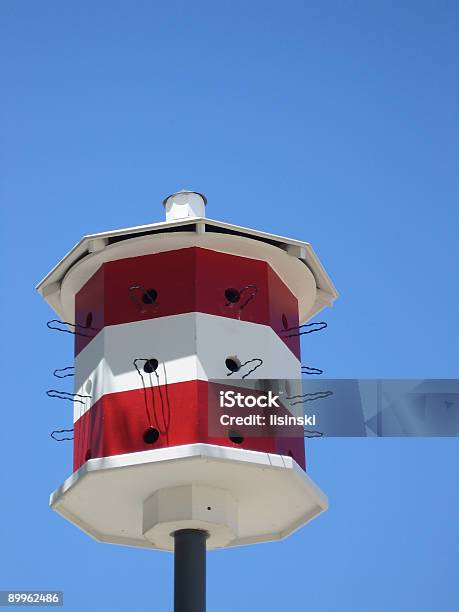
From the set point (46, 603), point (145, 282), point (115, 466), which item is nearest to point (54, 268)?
point (145, 282)

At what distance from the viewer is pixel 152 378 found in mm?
20750

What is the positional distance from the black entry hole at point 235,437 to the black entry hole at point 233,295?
162 cm

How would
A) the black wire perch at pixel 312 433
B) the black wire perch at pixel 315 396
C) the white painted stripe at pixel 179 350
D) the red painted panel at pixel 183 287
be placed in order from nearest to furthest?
the white painted stripe at pixel 179 350, the red painted panel at pixel 183 287, the black wire perch at pixel 312 433, the black wire perch at pixel 315 396

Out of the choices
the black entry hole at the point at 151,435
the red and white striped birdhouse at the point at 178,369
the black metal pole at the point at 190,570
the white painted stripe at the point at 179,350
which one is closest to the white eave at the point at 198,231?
the red and white striped birdhouse at the point at 178,369

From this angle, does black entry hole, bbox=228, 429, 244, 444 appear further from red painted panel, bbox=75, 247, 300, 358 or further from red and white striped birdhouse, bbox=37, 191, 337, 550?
red painted panel, bbox=75, 247, 300, 358

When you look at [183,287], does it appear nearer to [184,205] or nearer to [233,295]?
[233,295]

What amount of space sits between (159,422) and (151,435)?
175 mm

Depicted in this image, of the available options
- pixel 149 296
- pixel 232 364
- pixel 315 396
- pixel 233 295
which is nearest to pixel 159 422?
pixel 232 364

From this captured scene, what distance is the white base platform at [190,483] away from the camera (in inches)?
800

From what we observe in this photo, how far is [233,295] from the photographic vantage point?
21297 mm

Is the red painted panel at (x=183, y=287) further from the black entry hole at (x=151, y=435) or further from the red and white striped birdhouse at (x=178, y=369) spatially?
the black entry hole at (x=151, y=435)

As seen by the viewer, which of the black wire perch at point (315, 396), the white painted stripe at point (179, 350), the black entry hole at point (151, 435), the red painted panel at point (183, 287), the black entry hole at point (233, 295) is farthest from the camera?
the black wire perch at point (315, 396)

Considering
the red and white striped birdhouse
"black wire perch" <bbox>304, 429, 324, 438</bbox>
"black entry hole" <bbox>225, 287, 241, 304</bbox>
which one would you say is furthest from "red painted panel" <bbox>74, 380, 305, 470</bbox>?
"black entry hole" <bbox>225, 287, 241, 304</bbox>

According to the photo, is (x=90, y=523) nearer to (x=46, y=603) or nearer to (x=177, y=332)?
(x=46, y=603)
